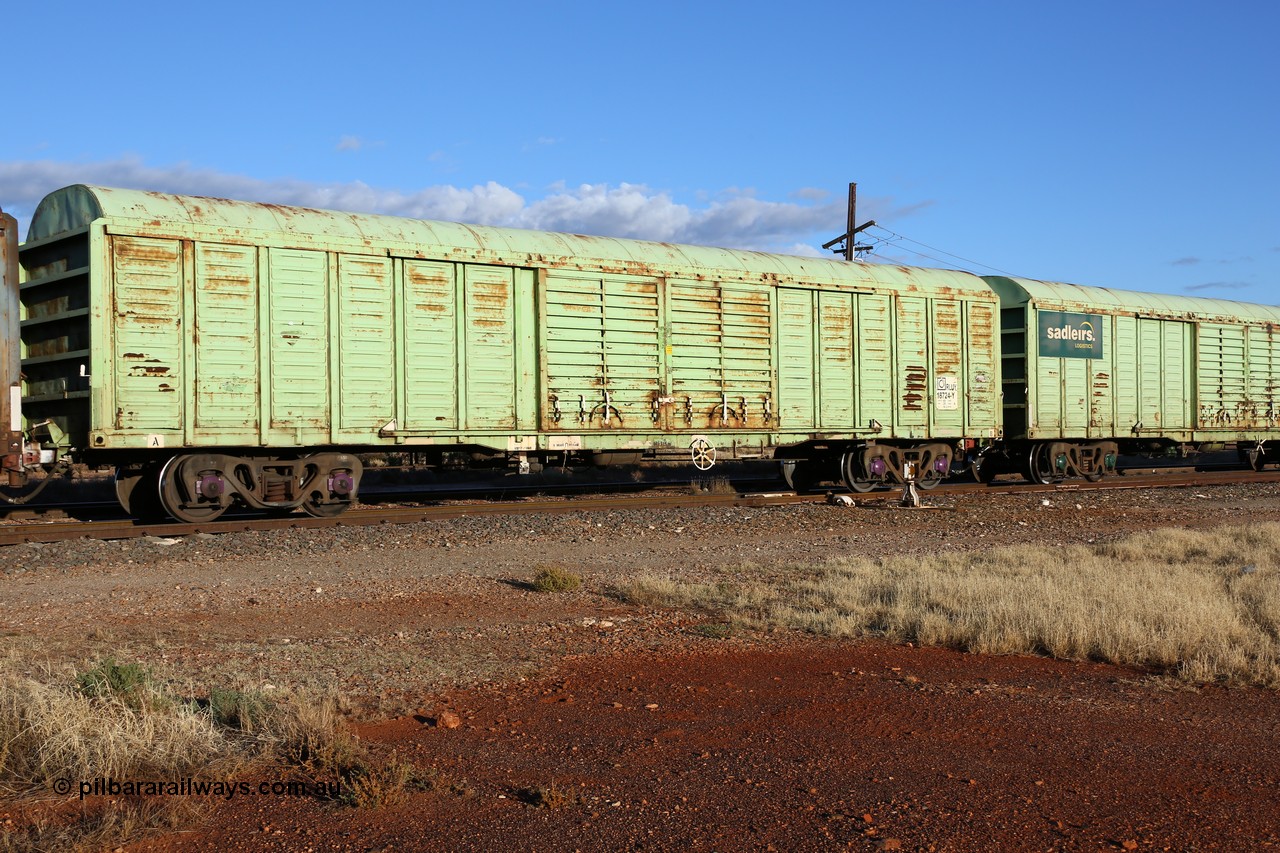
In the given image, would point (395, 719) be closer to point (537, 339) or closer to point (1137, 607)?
point (1137, 607)

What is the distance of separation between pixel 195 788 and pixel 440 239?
33.8 ft

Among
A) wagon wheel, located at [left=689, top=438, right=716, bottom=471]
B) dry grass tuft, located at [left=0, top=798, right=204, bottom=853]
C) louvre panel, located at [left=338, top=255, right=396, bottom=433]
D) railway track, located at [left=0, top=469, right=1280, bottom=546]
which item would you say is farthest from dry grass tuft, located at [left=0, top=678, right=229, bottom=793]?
wagon wheel, located at [left=689, top=438, right=716, bottom=471]

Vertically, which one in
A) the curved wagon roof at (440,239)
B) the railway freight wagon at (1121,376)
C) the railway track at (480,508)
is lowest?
the railway track at (480,508)

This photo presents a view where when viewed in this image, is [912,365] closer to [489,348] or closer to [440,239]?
[489,348]

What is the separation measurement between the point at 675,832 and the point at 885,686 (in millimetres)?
2511

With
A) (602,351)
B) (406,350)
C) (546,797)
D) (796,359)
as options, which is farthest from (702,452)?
(546,797)

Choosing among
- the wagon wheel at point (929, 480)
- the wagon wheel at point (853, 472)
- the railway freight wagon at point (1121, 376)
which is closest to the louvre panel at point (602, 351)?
the wagon wheel at point (853, 472)

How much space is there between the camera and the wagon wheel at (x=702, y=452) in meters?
15.5

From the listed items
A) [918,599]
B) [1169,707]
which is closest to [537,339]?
[918,599]

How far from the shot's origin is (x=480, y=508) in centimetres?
1426

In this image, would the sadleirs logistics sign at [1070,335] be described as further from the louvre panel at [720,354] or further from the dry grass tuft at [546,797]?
the dry grass tuft at [546,797]

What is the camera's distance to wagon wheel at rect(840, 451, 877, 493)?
57.7ft

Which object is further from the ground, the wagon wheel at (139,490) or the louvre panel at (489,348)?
the louvre panel at (489,348)

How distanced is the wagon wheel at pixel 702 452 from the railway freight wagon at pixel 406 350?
32mm
